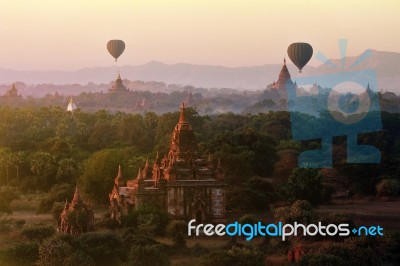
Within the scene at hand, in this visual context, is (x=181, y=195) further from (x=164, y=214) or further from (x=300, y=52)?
(x=300, y=52)

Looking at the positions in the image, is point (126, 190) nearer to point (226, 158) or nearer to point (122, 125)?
point (226, 158)

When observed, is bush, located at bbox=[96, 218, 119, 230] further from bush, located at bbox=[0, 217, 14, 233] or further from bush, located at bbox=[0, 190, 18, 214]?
bush, located at bbox=[0, 190, 18, 214]

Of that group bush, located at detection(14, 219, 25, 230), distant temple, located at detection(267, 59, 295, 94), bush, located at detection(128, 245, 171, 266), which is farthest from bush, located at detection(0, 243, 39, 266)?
distant temple, located at detection(267, 59, 295, 94)

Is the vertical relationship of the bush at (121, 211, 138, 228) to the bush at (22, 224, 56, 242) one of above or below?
above

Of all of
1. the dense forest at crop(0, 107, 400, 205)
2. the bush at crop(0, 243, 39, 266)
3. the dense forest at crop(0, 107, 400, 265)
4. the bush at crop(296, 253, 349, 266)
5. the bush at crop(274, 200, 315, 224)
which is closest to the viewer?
the bush at crop(296, 253, 349, 266)

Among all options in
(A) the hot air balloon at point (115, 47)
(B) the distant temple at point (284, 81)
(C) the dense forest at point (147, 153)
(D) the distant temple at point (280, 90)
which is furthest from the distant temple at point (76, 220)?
(B) the distant temple at point (284, 81)

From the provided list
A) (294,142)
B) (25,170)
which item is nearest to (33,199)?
(25,170)

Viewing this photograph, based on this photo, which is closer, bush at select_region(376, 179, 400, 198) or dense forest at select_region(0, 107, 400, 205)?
dense forest at select_region(0, 107, 400, 205)
